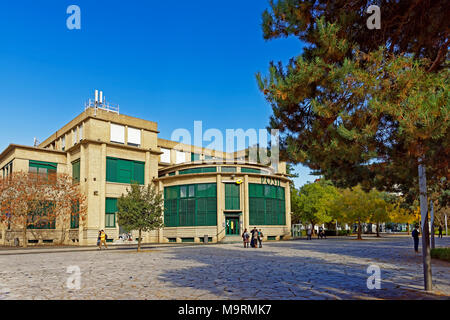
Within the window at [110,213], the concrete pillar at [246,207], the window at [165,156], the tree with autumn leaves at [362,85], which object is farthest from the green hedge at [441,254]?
the window at [165,156]

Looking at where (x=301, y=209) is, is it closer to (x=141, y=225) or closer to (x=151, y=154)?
(x=151, y=154)

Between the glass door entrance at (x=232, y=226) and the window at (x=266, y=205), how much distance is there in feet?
5.68

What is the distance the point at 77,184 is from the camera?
39.8 m

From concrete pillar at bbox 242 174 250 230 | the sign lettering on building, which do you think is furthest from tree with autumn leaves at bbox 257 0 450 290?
the sign lettering on building

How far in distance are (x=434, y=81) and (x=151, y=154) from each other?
39.9 m

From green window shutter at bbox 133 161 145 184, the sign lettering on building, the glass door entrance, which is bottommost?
the glass door entrance

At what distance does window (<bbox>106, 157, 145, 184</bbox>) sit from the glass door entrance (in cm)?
1082

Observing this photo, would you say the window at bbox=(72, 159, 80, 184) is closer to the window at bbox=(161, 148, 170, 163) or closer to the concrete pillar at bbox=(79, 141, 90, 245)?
the concrete pillar at bbox=(79, 141, 90, 245)

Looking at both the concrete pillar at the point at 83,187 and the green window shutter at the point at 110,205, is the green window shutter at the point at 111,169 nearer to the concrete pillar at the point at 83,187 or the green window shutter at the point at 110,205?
the green window shutter at the point at 110,205

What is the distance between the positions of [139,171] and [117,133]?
4988mm

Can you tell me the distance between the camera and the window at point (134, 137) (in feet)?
144

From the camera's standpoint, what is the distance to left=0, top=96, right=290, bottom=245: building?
39.7m
